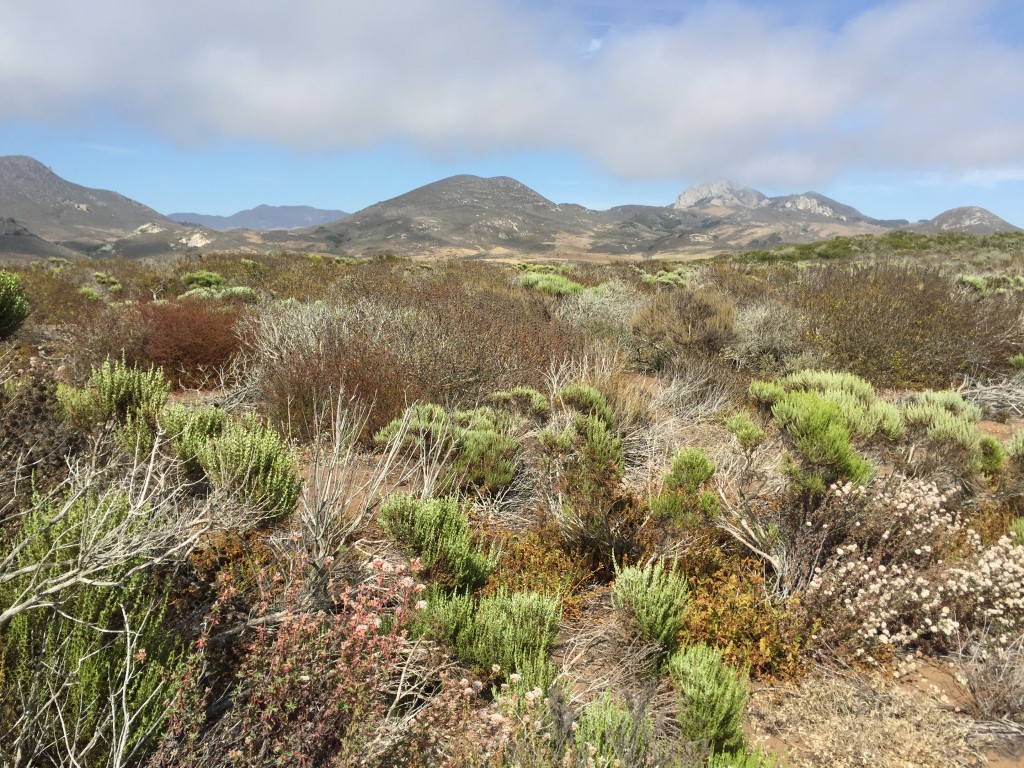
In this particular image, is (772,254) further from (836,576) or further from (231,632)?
(231,632)

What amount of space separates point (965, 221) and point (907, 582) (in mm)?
239052

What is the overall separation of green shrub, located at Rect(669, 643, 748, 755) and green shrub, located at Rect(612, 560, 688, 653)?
0.34 meters

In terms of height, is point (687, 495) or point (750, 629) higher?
point (687, 495)

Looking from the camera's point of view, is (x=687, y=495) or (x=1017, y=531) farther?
(x=1017, y=531)

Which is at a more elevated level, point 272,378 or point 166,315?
point 166,315

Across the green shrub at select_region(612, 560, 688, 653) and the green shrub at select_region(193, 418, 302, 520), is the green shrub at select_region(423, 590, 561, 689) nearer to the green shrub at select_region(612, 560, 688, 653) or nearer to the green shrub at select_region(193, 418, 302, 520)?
the green shrub at select_region(612, 560, 688, 653)

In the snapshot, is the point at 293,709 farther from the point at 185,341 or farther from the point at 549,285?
the point at 549,285

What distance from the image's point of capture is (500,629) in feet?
8.57

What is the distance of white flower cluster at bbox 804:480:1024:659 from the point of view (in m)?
2.98

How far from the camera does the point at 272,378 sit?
5.44m

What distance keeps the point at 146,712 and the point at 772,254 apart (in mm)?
29230

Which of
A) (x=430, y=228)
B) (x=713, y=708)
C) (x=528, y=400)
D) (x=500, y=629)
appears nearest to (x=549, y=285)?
(x=528, y=400)


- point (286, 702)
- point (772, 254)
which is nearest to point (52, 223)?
point (772, 254)

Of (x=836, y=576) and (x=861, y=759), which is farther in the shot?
(x=836, y=576)
